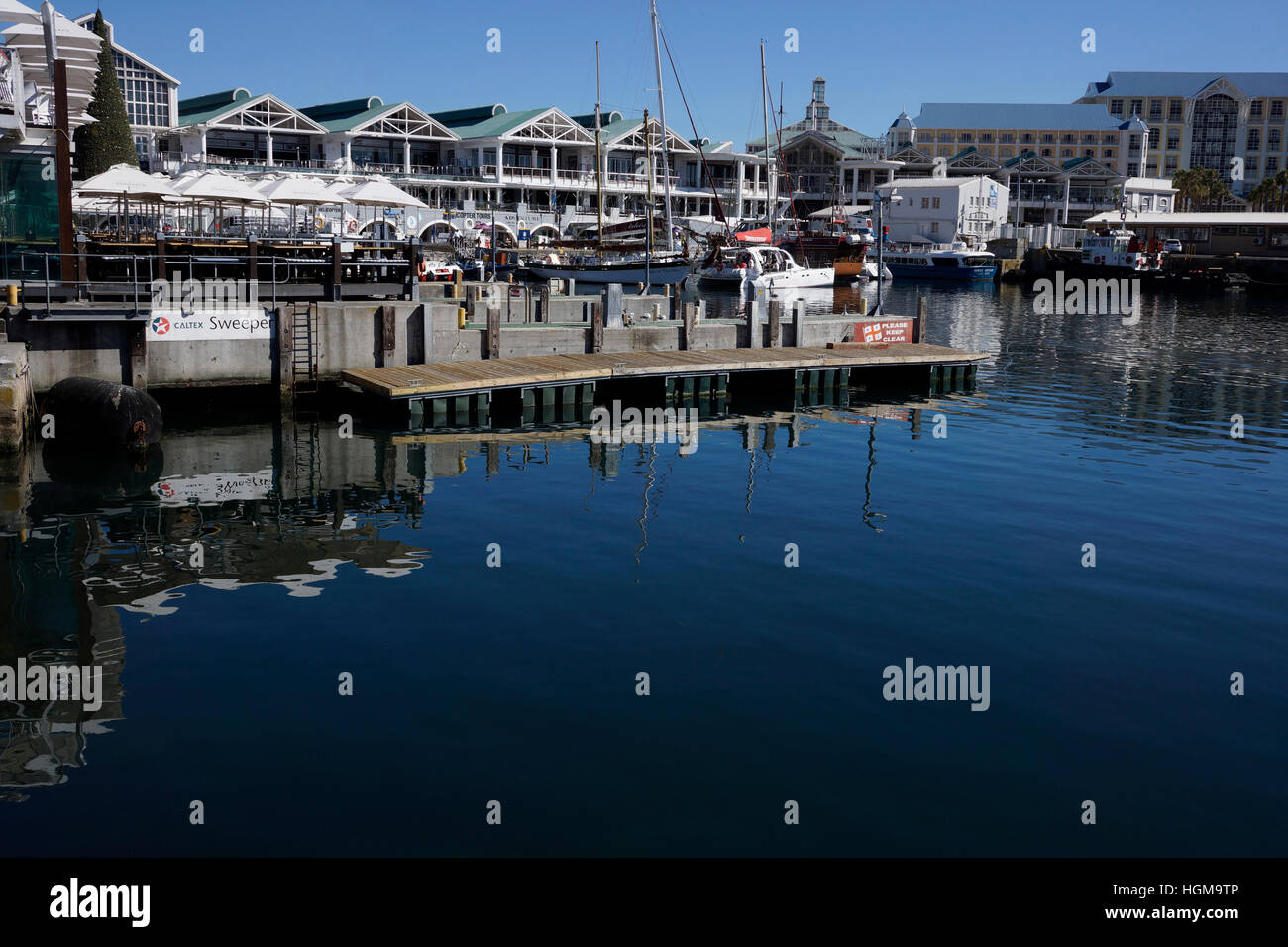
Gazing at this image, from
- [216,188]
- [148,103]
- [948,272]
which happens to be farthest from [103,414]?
[948,272]

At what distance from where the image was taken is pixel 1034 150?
149375mm

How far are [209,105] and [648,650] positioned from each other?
314 ft

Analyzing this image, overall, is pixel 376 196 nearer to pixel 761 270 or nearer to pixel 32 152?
pixel 32 152

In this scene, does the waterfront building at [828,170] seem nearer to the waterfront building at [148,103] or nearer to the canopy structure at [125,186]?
the waterfront building at [148,103]

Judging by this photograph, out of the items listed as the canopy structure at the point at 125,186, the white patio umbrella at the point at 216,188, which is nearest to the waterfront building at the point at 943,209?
the white patio umbrella at the point at 216,188

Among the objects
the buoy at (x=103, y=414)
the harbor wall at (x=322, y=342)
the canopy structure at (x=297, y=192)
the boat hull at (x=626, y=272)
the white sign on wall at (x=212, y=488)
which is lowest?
the white sign on wall at (x=212, y=488)

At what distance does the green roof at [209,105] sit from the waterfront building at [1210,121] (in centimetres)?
11699

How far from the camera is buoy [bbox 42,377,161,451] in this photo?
24766mm

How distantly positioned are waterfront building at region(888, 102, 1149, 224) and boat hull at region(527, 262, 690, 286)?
74.7 meters

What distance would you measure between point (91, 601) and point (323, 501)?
635 cm

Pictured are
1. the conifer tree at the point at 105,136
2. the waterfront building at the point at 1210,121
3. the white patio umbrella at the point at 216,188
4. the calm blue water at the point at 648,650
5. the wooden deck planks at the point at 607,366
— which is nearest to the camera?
the calm blue water at the point at 648,650

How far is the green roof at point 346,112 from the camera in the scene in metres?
93.7
